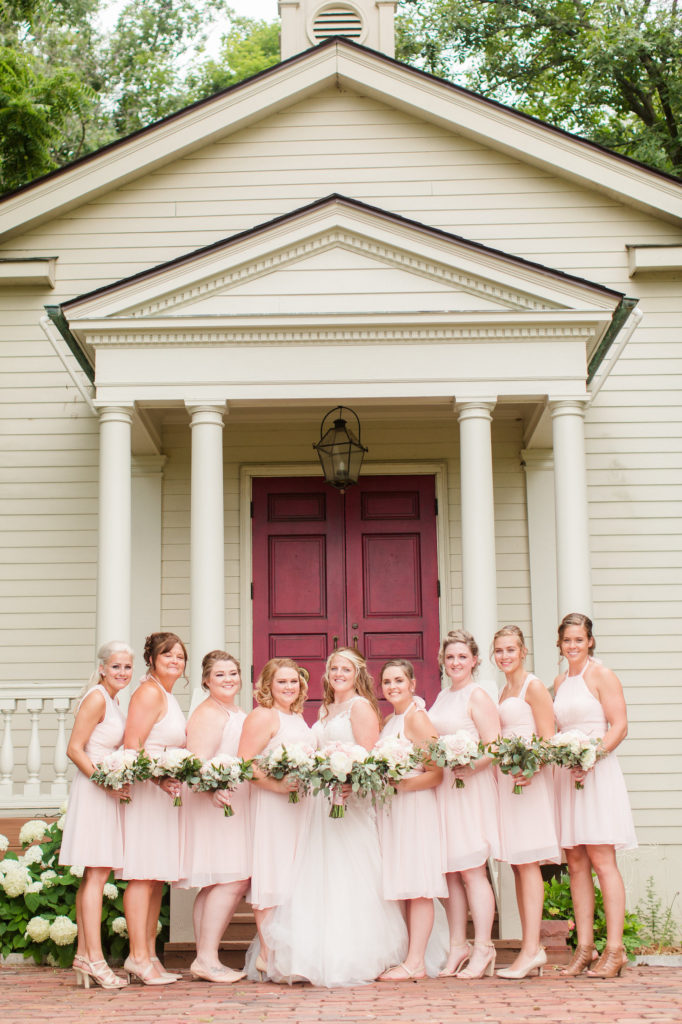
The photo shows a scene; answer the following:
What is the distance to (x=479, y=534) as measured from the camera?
869cm

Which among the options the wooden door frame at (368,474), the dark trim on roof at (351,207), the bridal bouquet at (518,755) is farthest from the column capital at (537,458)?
the bridal bouquet at (518,755)

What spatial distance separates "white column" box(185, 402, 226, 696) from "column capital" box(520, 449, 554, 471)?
3260 mm

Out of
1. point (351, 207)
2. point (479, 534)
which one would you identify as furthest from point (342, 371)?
point (479, 534)

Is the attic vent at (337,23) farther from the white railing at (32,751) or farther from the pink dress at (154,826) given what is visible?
the pink dress at (154,826)

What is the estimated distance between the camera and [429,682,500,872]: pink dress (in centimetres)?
606

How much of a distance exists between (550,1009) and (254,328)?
5481 millimetres

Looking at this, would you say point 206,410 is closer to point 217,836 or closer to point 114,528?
point 114,528

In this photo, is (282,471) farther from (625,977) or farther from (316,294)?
(625,977)

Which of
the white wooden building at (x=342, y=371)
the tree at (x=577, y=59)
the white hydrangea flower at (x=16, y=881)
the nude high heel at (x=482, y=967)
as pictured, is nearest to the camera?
the nude high heel at (x=482, y=967)

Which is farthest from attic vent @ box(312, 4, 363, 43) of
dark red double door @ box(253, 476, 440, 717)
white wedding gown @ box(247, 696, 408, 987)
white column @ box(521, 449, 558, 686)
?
white wedding gown @ box(247, 696, 408, 987)

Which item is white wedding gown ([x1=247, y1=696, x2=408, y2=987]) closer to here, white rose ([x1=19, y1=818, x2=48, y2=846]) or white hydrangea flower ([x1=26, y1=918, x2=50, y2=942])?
white hydrangea flower ([x1=26, y1=918, x2=50, y2=942])

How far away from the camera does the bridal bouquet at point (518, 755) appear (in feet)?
19.7

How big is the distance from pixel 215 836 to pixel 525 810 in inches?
66.9

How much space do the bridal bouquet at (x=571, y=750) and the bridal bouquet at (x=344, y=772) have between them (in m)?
0.92
